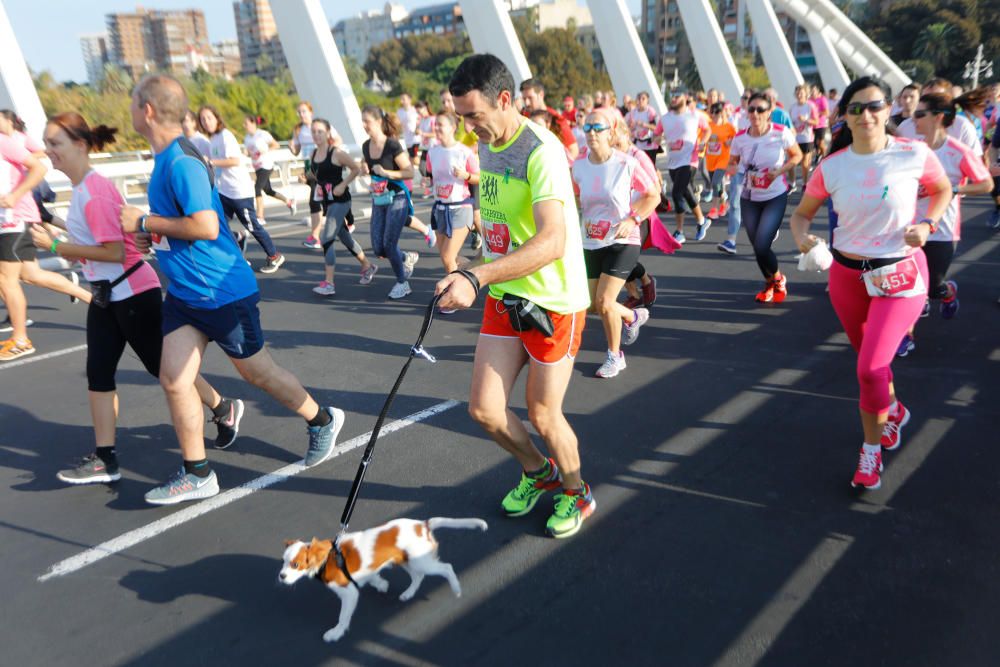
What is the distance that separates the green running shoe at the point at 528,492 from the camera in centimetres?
356

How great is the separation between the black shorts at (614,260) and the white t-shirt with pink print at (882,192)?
1.82 meters

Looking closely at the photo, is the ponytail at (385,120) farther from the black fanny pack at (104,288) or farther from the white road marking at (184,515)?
the black fanny pack at (104,288)

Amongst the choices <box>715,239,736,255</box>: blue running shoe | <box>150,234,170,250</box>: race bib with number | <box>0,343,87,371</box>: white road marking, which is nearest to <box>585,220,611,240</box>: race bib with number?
<box>150,234,170,250</box>: race bib with number

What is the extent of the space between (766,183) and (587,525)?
489cm

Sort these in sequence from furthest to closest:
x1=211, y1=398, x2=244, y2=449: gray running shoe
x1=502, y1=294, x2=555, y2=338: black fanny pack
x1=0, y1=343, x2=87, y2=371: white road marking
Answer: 1. x1=0, y1=343, x2=87, y2=371: white road marking
2. x1=211, y1=398, x2=244, y2=449: gray running shoe
3. x1=502, y1=294, x2=555, y2=338: black fanny pack

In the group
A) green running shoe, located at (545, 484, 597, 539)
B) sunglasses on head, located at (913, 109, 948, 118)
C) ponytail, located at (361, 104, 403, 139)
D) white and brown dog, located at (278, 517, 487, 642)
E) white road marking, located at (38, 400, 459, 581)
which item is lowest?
white road marking, located at (38, 400, 459, 581)

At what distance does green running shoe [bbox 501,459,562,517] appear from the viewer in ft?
11.7

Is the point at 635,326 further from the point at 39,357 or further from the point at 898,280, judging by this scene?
the point at 39,357

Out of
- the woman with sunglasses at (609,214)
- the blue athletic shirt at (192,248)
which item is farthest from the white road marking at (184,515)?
the woman with sunglasses at (609,214)

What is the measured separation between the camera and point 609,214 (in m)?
5.48

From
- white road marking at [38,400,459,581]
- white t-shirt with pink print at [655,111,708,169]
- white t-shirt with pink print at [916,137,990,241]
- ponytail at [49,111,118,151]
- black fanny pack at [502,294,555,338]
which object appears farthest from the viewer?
white t-shirt with pink print at [655,111,708,169]

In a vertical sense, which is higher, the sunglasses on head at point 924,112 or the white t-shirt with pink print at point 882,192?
the sunglasses on head at point 924,112

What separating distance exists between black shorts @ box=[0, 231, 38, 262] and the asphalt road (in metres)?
0.97

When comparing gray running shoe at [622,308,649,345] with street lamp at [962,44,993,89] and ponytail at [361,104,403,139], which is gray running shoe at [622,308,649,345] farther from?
street lamp at [962,44,993,89]
